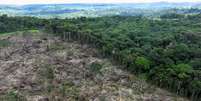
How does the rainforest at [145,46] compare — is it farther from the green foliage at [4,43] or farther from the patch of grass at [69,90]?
the patch of grass at [69,90]

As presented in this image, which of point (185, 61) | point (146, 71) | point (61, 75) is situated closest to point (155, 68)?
point (146, 71)

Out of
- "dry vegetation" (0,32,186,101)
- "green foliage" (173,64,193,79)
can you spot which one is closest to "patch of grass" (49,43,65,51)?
"dry vegetation" (0,32,186,101)

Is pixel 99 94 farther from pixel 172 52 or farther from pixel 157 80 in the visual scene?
pixel 172 52

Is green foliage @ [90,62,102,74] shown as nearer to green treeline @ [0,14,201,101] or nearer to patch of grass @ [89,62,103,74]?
patch of grass @ [89,62,103,74]

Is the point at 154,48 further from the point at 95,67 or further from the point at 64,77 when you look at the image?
the point at 64,77

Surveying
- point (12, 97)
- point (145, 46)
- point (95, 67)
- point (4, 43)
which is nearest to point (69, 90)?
point (12, 97)
